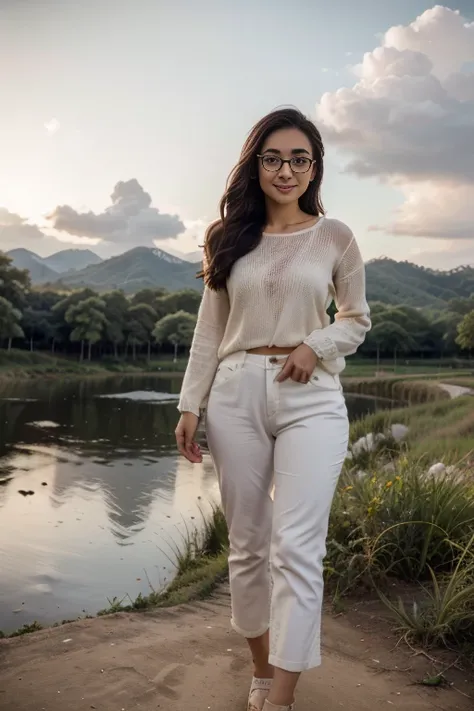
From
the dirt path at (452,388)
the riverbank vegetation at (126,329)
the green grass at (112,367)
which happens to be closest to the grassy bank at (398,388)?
the dirt path at (452,388)

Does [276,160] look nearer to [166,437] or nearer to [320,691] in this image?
[320,691]

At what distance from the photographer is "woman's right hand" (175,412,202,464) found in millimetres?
1969

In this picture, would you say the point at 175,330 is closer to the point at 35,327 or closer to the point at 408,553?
the point at 35,327

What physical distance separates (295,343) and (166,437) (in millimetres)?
11642

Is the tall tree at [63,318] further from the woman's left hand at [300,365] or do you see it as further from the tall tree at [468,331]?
the woman's left hand at [300,365]

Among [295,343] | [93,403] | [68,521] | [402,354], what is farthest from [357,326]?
[402,354]

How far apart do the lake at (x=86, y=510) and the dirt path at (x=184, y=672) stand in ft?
5.36

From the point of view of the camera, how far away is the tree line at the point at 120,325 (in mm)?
36719

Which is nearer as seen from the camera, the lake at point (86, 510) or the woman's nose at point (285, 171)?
the woman's nose at point (285, 171)

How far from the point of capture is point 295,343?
1.81 meters

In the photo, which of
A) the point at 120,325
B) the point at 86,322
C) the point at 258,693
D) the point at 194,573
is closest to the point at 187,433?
the point at 258,693

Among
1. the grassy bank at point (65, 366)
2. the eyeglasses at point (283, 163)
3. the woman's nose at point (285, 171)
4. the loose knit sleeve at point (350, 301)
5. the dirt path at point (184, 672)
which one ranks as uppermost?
the eyeglasses at point (283, 163)

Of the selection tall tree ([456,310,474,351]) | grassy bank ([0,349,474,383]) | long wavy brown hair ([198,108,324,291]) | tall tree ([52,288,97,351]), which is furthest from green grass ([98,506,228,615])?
tall tree ([52,288,97,351])

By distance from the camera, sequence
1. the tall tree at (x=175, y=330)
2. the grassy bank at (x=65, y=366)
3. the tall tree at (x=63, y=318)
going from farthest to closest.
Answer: the tall tree at (x=175, y=330) < the tall tree at (x=63, y=318) < the grassy bank at (x=65, y=366)
